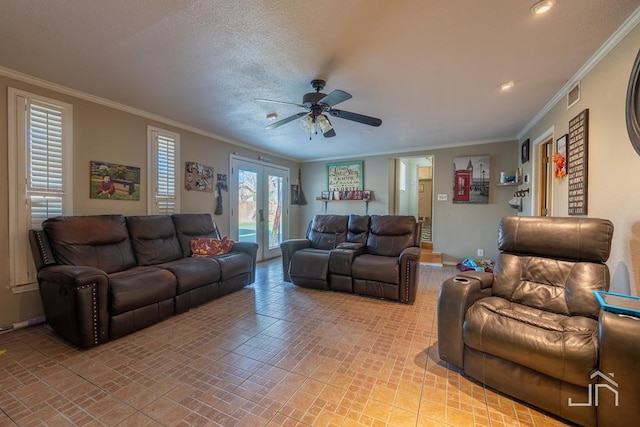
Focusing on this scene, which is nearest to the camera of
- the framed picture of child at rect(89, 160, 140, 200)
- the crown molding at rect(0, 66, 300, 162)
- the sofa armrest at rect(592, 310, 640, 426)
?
the sofa armrest at rect(592, 310, 640, 426)

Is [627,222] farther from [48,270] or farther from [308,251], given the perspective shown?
[48,270]

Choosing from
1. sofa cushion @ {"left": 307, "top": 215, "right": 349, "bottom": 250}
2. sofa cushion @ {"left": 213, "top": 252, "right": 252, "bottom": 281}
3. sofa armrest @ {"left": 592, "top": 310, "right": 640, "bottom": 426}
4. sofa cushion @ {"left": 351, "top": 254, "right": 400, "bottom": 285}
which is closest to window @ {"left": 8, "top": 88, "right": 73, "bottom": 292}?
sofa cushion @ {"left": 213, "top": 252, "right": 252, "bottom": 281}

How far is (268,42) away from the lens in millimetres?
2033

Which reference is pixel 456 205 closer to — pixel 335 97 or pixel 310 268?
pixel 310 268

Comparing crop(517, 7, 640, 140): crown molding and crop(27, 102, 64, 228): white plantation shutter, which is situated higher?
crop(517, 7, 640, 140): crown molding

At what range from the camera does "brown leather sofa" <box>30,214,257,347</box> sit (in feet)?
7.19

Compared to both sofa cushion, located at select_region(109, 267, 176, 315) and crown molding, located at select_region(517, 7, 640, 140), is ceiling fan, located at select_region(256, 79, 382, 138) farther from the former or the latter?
sofa cushion, located at select_region(109, 267, 176, 315)

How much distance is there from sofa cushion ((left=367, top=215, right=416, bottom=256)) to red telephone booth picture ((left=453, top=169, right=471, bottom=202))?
1905mm

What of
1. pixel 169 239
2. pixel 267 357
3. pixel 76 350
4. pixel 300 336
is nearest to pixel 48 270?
pixel 76 350

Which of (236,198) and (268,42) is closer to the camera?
(268,42)

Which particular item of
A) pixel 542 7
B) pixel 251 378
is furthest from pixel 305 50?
pixel 251 378

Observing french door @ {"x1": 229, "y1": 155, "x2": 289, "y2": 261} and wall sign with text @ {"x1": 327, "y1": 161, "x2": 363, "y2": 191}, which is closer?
french door @ {"x1": 229, "y1": 155, "x2": 289, "y2": 261}

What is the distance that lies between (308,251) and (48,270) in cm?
278

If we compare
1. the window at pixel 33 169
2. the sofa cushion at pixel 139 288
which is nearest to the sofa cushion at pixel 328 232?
the sofa cushion at pixel 139 288
